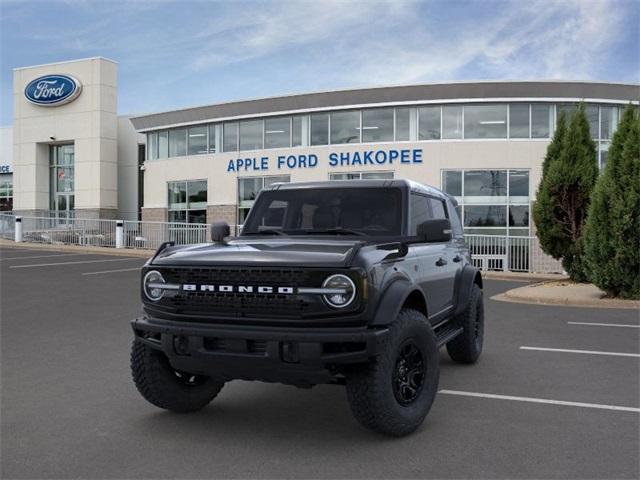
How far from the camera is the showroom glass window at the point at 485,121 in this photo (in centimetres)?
2458

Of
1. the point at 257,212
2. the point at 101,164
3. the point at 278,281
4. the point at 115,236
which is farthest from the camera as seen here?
the point at 101,164

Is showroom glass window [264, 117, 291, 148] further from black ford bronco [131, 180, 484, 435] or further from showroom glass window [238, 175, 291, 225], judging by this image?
black ford bronco [131, 180, 484, 435]

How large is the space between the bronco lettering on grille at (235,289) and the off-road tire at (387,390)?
670 mm

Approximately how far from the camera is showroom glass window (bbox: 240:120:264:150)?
28.7 m

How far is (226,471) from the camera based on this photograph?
3.76 meters

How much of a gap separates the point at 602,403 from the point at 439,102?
20912mm

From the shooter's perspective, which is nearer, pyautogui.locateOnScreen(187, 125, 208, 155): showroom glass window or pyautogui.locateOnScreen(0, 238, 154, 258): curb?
pyautogui.locateOnScreen(0, 238, 154, 258): curb

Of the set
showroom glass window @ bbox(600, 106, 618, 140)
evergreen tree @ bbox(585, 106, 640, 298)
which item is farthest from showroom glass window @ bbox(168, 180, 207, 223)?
evergreen tree @ bbox(585, 106, 640, 298)

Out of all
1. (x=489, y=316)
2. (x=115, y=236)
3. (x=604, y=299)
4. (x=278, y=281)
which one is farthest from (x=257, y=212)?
(x=115, y=236)

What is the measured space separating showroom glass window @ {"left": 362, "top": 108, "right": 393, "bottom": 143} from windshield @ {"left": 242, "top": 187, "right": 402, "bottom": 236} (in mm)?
20644

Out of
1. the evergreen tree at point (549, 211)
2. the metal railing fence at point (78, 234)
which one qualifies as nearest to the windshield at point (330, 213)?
the evergreen tree at point (549, 211)

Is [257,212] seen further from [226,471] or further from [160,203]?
[160,203]

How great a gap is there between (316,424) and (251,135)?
25202 millimetres

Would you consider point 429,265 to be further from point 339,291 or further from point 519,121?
point 519,121
